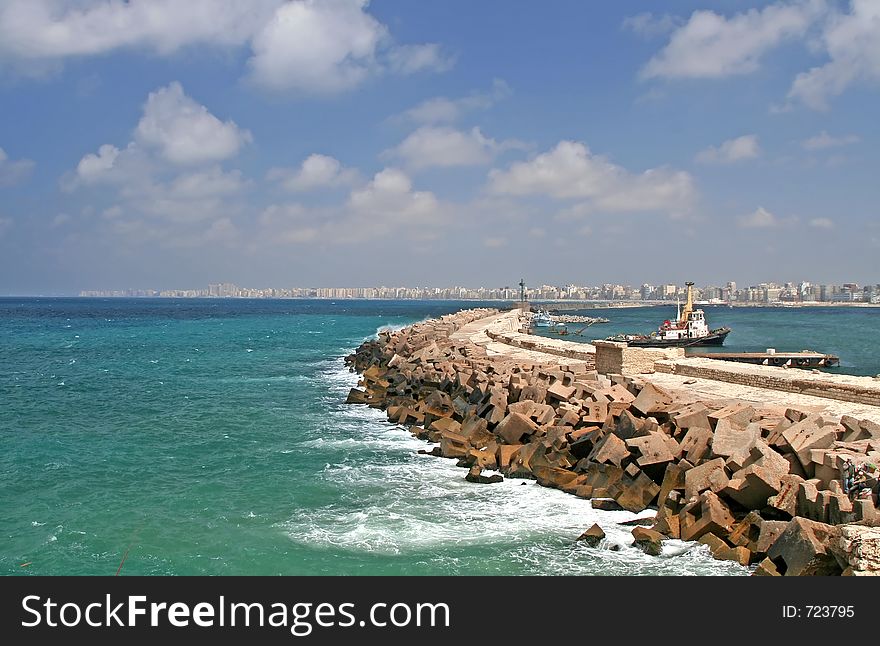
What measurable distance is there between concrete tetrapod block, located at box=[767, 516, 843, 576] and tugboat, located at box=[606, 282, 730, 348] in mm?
38360

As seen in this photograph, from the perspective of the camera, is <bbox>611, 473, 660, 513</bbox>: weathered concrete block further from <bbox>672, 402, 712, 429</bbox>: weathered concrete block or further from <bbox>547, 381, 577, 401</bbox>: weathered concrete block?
<bbox>547, 381, 577, 401</bbox>: weathered concrete block

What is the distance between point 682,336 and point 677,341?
27.2 inches

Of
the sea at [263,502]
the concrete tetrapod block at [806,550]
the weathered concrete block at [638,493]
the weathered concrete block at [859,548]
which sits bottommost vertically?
the sea at [263,502]

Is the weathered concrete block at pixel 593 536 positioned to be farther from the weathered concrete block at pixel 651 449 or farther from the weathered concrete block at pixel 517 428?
the weathered concrete block at pixel 517 428

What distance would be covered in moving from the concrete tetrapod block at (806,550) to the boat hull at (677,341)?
36525 millimetres

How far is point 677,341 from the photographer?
153 ft

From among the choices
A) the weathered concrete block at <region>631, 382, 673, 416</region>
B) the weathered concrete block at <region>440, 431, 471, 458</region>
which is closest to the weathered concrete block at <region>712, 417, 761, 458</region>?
the weathered concrete block at <region>631, 382, 673, 416</region>

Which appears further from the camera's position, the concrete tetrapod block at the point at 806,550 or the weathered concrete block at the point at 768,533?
the weathered concrete block at the point at 768,533

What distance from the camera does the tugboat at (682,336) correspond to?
1784 inches

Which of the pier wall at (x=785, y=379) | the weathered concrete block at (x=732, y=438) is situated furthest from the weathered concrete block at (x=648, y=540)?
the pier wall at (x=785, y=379)

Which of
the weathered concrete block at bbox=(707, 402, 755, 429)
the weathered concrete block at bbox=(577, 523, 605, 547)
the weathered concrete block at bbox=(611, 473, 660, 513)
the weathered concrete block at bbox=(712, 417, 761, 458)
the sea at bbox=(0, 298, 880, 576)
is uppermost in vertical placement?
the weathered concrete block at bbox=(707, 402, 755, 429)

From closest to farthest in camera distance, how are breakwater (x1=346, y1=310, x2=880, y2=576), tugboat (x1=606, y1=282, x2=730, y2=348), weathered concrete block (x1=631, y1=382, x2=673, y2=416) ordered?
breakwater (x1=346, y1=310, x2=880, y2=576) < weathered concrete block (x1=631, y1=382, x2=673, y2=416) < tugboat (x1=606, y1=282, x2=730, y2=348)

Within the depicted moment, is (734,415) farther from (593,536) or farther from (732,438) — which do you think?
(593,536)

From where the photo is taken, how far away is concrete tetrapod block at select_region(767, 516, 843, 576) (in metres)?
6.80
